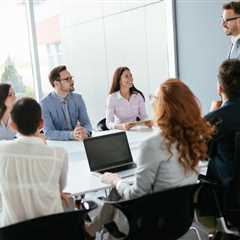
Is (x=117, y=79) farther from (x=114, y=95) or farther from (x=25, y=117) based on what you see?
(x=25, y=117)

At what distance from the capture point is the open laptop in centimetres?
239

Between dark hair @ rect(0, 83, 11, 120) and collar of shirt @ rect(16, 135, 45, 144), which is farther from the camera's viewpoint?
dark hair @ rect(0, 83, 11, 120)

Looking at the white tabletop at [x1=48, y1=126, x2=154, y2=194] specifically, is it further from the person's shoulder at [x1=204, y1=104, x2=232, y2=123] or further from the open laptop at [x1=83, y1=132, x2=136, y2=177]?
the person's shoulder at [x1=204, y1=104, x2=232, y2=123]

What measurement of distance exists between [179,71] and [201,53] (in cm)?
53

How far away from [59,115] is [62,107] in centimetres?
8

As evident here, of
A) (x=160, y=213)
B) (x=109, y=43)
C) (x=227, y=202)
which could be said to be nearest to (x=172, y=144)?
(x=160, y=213)

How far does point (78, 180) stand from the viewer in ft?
7.47

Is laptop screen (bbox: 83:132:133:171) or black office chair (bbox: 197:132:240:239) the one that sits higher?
laptop screen (bbox: 83:132:133:171)

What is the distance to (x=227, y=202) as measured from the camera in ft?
7.05

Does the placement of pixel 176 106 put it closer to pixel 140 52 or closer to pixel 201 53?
pixel 201 53

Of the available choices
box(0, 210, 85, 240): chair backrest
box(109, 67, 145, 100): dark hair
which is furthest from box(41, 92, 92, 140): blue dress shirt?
box(0, 210, 85, 240): chair backrest

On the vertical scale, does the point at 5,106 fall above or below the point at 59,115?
above

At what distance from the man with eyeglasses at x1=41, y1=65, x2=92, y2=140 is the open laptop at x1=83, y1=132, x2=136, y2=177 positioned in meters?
0.93

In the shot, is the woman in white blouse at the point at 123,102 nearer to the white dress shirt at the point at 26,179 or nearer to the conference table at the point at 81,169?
the conference table at the point at 81,169
